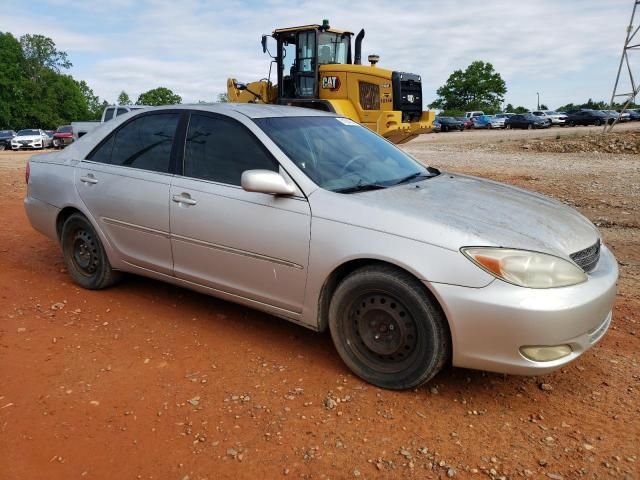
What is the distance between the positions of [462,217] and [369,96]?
11.1m

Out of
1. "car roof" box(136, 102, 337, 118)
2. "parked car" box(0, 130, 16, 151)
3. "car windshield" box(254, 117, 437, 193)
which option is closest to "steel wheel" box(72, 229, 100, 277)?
"car roof" box(136, 102, 337, 118)

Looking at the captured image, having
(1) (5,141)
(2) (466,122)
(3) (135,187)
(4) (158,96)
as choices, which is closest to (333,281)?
(3) (135,187)

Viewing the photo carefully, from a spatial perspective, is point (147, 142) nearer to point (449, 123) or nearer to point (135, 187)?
point (135, 187)

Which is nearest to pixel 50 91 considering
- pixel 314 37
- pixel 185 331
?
pixel 314 37

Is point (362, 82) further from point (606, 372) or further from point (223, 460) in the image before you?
point (223, 460)

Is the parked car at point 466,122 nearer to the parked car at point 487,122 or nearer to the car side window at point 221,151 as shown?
the parked car at point 487,122

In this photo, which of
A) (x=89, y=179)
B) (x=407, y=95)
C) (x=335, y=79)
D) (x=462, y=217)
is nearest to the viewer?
(x=462, y=217)

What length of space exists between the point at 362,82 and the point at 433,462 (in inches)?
471

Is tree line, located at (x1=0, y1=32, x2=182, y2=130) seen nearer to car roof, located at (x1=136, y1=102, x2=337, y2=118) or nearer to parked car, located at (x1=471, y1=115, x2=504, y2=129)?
parked car, located at (x1=471, y1=115, x2=504, y2=129)

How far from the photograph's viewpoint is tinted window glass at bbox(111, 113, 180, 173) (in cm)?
432

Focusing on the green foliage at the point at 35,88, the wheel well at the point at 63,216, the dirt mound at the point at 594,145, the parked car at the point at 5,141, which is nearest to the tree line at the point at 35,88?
the green foliage at the point at 35,88

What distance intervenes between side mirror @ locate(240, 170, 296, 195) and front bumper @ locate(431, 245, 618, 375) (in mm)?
1109

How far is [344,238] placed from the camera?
3264 mm

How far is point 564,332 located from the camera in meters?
2.86
